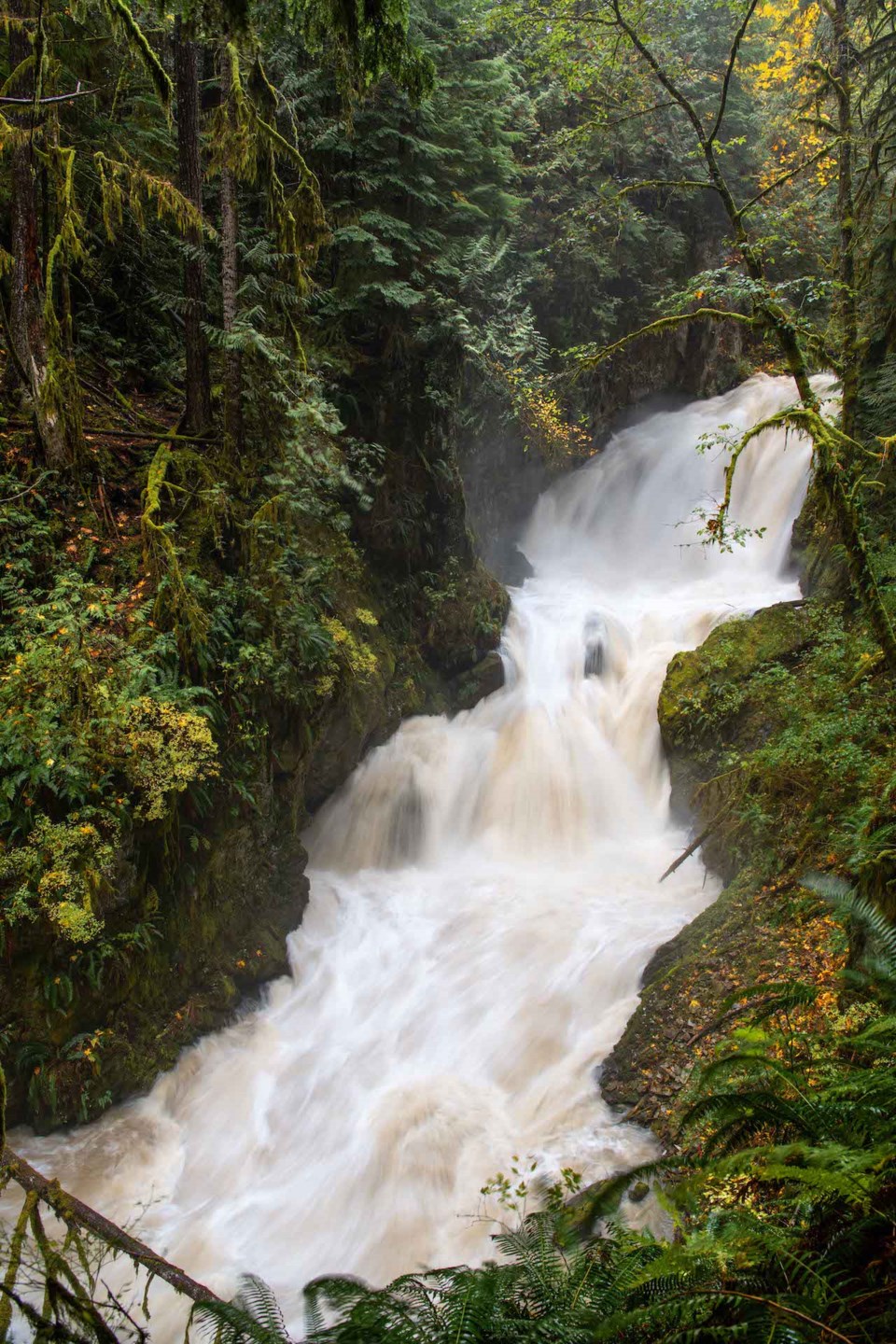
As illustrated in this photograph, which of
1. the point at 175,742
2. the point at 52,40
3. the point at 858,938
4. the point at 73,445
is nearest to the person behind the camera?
the point at 858,938

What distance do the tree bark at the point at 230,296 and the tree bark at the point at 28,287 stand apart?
67.0 inches

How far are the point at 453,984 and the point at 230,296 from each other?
7.50 meters

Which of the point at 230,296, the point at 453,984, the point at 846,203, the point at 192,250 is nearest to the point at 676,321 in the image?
the point at 230,296

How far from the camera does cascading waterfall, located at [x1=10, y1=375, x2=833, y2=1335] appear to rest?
5484mm

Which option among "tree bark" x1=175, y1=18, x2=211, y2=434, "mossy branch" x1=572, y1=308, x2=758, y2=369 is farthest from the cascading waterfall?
"mossy branch" x1=572, y1=308, x2=758, y2=369

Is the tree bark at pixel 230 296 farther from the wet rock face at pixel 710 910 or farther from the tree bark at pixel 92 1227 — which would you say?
the tree bark at pixel 92 1227

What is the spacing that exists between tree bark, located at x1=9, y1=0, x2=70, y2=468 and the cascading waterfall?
5.64 m

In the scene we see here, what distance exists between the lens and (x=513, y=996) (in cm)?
744

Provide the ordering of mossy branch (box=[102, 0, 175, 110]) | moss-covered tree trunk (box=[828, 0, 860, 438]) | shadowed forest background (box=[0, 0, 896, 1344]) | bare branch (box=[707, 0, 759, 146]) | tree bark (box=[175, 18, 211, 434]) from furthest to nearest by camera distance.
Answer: moss-covered tree trunk (box=[828, 0, 860, 438]) → tree bark (box=[175, 18, 211, 434]) → bare branch (box=[707, 0, 759, 146]) → mossy branch (box=[102, 0, 175, 110]) → shadowed forest background (box=[0, 0, 896, 1344])

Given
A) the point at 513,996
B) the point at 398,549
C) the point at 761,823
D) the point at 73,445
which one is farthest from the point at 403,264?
the point at 513,996

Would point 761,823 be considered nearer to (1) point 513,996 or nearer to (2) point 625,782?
(1) point 513,996

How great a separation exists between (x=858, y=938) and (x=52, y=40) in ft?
31.4

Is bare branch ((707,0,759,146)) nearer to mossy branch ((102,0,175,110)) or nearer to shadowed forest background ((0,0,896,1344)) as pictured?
shadowed forest background ((0,0,896,1344))

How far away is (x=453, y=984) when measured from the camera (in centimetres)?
788
